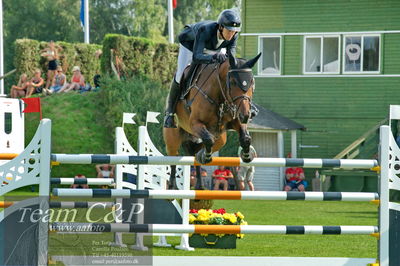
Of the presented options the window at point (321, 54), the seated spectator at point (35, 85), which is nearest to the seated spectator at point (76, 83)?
the seated spectator at point (35, 85)

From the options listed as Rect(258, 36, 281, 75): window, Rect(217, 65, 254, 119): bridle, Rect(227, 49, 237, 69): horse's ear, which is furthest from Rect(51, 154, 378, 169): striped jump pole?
Rect(258, 36, 281, 75): window

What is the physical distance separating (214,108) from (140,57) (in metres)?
20.4

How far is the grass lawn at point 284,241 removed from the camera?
9703 mm

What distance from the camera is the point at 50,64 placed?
90.0 feet

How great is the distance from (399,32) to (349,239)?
15183mm

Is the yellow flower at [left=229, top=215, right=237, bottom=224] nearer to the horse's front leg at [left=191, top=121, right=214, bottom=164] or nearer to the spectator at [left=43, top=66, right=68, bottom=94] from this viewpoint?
the horse's front leg at [left=191, top=121, right=214, bottom=164]

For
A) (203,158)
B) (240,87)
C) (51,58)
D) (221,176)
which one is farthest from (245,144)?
(51,58)

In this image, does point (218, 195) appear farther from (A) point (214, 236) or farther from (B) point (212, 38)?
(A) point (214, 236)

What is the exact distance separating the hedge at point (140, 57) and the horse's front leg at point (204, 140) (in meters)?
19.1

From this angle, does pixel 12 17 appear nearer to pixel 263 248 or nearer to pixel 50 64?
pixel 50 64

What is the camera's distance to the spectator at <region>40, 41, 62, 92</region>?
27.5 metres

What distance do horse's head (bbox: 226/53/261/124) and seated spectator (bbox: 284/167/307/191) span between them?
56.9 feet

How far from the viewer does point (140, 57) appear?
93.5 ft

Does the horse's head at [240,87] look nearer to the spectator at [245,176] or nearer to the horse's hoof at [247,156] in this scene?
the horse's hoof at [247,156]
